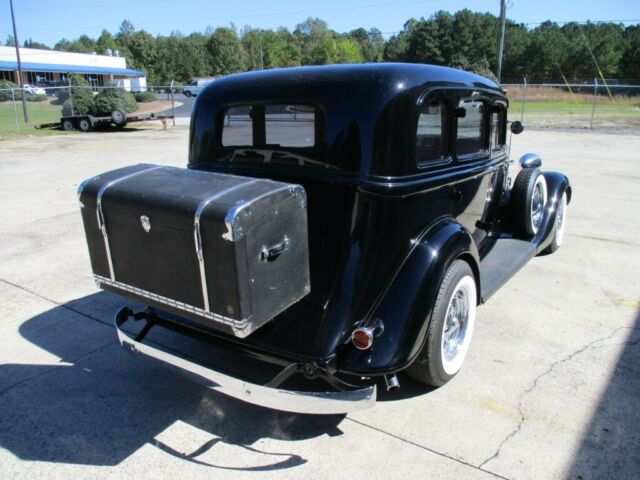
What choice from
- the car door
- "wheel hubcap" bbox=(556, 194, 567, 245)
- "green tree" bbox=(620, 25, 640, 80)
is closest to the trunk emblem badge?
the car door

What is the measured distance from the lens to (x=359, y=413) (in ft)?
9.03

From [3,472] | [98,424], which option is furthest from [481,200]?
[3,472]

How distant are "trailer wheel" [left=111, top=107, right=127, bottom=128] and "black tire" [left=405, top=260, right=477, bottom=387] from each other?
1889 cm

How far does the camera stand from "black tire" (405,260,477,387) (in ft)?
8.63

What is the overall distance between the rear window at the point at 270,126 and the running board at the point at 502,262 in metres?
1.53

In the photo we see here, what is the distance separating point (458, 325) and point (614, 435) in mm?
951

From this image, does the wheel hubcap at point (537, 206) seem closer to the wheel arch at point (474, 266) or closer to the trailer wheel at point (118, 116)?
the wheel arch at point (474, 266)

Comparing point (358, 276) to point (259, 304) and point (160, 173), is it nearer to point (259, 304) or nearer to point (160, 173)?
point (259, 304)

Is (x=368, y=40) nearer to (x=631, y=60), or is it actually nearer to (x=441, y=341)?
(x=631, y=60)

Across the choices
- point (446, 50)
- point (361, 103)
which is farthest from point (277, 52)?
point (361, 103)

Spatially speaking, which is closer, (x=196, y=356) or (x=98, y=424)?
(x=98, y=424)

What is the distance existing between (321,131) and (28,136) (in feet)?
57.0

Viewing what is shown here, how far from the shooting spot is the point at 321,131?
2771mm

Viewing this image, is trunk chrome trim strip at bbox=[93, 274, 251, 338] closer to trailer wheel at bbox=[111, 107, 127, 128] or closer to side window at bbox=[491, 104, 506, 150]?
side window at bbox=[491, 104, 506, 150]
